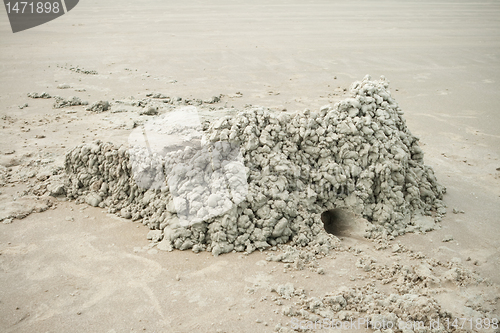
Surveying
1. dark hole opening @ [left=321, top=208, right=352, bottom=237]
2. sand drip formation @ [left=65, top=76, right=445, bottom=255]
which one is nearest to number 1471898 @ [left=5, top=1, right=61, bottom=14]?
sand drip formation @ [left=65, top=76, right=445, bottom=255]

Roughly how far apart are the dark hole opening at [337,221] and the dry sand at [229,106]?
0.52 ft

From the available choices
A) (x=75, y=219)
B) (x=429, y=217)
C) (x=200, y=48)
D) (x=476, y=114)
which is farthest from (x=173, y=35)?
(x=429, y=217)

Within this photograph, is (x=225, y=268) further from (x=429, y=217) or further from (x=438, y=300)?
(x=429, y=217)

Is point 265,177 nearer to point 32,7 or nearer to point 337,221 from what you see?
point 337,221

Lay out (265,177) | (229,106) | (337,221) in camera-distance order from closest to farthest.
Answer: (265,177) → (337,221) → (229,106)

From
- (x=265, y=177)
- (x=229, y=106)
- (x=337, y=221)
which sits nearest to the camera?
(x=265, y=177)

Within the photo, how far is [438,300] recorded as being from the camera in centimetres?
324

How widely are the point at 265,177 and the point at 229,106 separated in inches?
146

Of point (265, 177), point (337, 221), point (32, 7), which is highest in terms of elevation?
point (32, 7)

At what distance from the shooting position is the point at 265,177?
13.3ft

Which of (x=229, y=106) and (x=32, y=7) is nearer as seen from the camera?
(x=229, y=106)

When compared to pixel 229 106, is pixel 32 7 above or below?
above

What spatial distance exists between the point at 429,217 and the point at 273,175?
170 cm

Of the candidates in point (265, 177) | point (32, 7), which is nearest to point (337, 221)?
point (265, 177)
